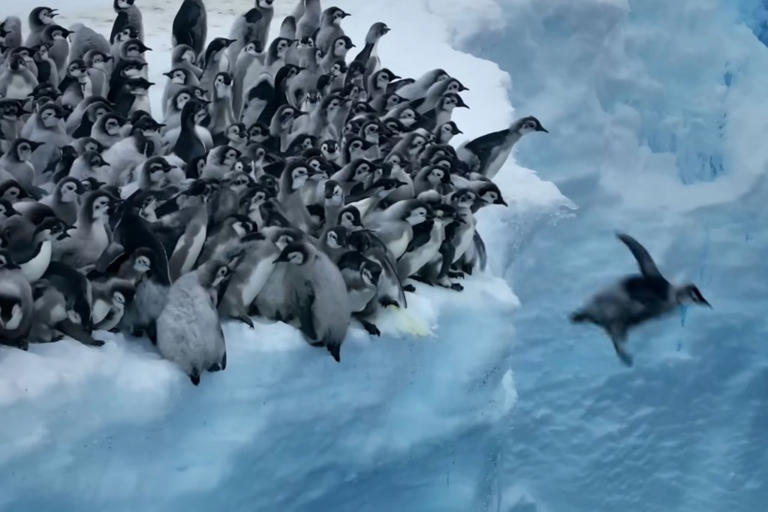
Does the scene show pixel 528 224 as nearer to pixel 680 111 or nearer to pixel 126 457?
pixel 126 457

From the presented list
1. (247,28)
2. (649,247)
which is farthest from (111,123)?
(649,247)

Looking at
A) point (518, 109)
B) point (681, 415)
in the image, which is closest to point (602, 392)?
point (681, 415)

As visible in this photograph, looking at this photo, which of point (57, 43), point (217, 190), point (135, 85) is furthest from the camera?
point (57, 43)

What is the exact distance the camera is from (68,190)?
20.4 feet

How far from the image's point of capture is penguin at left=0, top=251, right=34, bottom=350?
501cm

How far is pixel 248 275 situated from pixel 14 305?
1.11 metres

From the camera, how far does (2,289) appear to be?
16.4ft

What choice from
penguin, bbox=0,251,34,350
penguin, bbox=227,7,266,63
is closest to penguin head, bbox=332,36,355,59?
penguin, bbox=227,7,266,63

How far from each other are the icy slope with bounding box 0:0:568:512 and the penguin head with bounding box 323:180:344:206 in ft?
2.14

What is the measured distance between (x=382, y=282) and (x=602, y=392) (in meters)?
6.59

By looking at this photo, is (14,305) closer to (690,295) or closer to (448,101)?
(448,101)

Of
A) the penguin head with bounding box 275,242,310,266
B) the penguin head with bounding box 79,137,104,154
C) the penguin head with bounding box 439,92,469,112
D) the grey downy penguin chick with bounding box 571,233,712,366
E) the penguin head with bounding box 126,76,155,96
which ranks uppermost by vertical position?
the penguin head with bounding box 275,242,310,266

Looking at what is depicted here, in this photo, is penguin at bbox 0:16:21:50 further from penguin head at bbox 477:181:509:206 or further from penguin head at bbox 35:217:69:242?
penguin head at bbox 35:217:69:242

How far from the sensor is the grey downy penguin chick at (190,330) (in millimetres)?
5352
